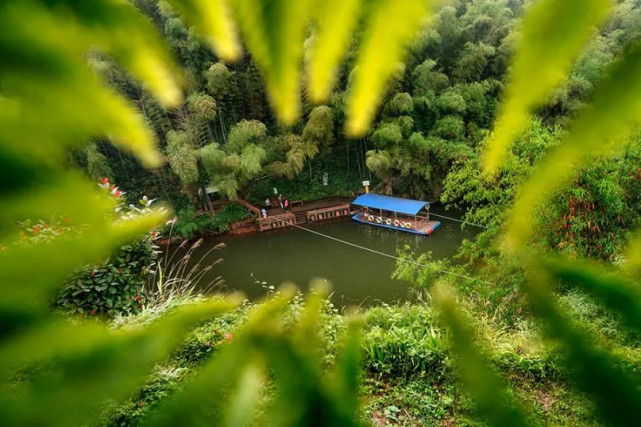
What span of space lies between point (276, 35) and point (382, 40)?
38mm

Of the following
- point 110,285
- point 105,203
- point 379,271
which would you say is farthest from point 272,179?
point 105,203

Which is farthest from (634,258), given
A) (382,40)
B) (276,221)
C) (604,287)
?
(276,221)

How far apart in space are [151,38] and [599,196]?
2.56 meters

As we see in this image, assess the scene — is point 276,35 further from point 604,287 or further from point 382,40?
point 604,287

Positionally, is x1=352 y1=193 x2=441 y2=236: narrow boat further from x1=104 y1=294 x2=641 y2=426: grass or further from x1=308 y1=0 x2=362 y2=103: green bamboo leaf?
x1=308 y1=0 x2=362 y2=103: green bamboo leaf

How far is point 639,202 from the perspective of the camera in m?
2.10

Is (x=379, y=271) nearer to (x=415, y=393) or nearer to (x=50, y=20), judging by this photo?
(x=415, y=393)

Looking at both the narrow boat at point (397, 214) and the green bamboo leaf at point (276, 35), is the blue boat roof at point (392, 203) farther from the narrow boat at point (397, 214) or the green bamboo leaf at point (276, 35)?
the green bamboo leaf at point (276, 35)

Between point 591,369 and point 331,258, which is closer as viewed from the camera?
point 591,369

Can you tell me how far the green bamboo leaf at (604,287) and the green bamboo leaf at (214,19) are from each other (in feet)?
0.52

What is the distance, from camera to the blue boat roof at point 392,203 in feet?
19.0

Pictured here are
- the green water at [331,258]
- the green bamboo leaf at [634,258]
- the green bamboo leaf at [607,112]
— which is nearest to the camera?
the green bamboo leaf at [607,112]

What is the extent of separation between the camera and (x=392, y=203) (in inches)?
239

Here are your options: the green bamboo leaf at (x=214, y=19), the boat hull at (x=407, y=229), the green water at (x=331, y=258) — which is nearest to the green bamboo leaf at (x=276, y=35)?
the green bamboo leaf at (x=214, y=19)
